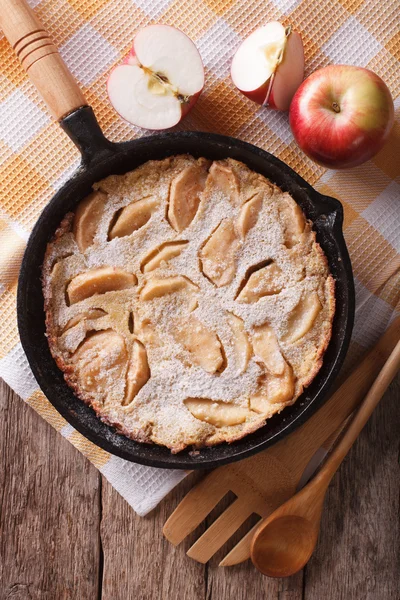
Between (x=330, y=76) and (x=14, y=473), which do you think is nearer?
(x=330, y=76)

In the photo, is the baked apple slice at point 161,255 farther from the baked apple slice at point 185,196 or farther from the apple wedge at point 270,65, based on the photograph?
the apple wedge at point 270,65

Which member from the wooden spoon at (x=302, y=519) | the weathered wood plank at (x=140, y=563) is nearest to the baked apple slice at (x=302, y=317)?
the wooden spoon at (x=302, y=519)

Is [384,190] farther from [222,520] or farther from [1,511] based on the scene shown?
[1,511]

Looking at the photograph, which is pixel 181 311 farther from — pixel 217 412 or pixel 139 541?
pixel 139 541

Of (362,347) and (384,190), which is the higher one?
(384,190)

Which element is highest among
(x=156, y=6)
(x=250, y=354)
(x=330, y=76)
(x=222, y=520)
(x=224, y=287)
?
(x=156, y=6)

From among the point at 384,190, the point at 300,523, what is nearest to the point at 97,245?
the point at 384,190

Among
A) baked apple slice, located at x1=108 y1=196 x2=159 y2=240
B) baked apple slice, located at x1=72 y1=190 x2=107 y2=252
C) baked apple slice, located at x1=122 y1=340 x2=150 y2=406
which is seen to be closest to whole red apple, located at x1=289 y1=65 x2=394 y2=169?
baked apple slice, located at x1=108 y1=196 x2=159 y2=240
